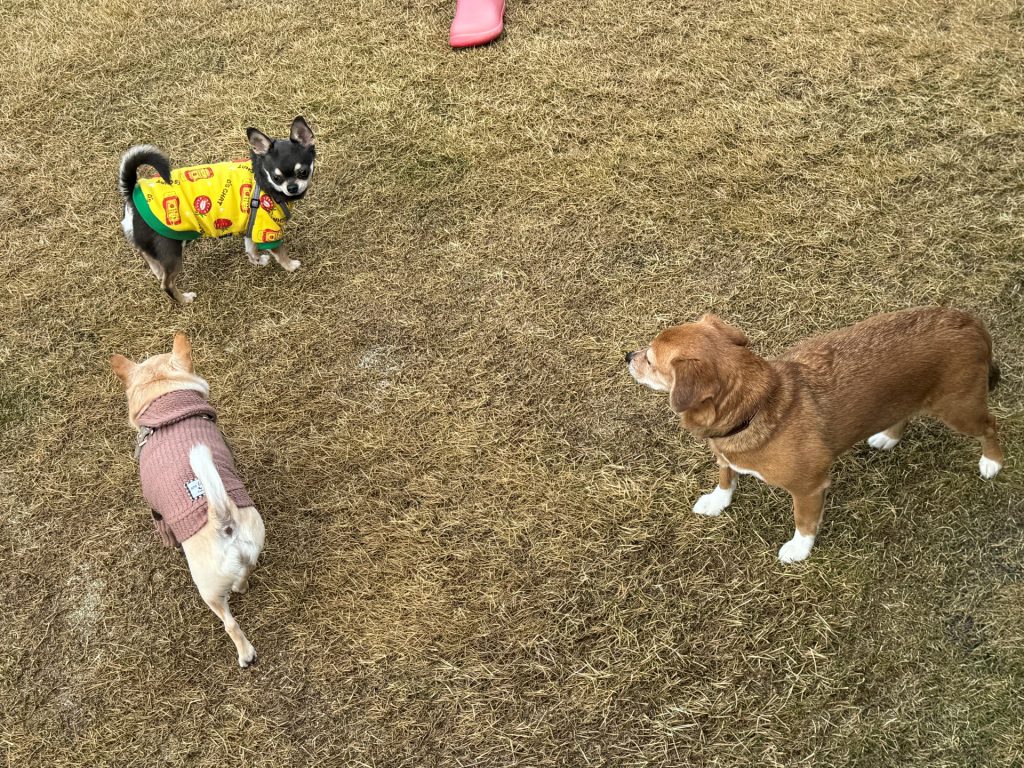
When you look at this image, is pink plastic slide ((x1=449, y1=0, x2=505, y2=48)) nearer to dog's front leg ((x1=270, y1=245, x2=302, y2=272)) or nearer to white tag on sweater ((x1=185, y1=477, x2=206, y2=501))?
dog's front leg ((x1=270, y1=245, x2=302, y2=272))

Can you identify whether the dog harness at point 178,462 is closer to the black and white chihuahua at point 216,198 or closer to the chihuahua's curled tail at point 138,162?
the black and white chihuahua at point 216,198

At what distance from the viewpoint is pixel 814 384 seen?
2.85 metres

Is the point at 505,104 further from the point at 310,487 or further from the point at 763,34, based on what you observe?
the point at 310,487

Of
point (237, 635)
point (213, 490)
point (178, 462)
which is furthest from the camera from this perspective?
point (237, 635)

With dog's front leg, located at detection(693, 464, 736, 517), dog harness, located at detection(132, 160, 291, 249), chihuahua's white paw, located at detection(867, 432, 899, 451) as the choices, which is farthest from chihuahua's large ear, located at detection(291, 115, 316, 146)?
chihuahua's white paw, located at detection(867, 432, 899, 451)

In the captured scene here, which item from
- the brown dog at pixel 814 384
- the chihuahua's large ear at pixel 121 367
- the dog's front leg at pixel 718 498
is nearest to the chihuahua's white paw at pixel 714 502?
the dog's front leg at pixel 718 498

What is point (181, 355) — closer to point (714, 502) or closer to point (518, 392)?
point (518, 392)

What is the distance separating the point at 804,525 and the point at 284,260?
3.30 m

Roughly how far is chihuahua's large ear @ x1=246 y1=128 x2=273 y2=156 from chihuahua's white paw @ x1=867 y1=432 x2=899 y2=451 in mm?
3520

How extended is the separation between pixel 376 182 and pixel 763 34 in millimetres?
3028

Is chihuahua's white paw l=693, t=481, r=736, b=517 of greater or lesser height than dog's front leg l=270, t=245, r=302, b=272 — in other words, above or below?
below

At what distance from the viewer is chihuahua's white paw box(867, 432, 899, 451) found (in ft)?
11.3

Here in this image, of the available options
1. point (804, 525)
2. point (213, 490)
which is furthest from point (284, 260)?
point (804, 525)

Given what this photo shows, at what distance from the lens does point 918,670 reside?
2893 millimetres
